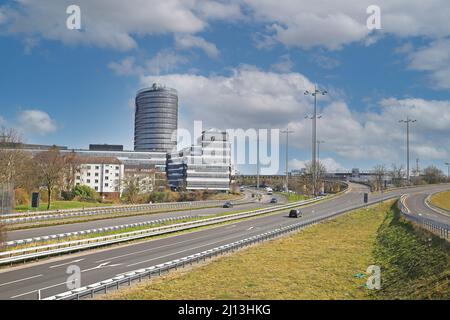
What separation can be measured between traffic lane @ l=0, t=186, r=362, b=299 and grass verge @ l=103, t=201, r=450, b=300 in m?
3.78

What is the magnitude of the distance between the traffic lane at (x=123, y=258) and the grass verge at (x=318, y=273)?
12.4 ft

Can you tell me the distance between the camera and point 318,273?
1106 inches

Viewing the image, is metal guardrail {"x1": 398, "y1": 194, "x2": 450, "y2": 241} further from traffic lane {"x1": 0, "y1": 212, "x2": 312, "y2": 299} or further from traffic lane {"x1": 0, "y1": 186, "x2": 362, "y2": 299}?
traffic lane {"x1": 0, "y1": 212, "x2": 312, "y2": 299}

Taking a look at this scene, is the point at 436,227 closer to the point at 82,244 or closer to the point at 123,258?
the point at 123,258

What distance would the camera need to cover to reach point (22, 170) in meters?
77.8

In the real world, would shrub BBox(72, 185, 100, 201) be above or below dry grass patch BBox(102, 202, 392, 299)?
above

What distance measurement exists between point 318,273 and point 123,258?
13947 millimetres

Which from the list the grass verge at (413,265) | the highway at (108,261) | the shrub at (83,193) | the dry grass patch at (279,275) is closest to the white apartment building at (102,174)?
the shrub at (83,193)

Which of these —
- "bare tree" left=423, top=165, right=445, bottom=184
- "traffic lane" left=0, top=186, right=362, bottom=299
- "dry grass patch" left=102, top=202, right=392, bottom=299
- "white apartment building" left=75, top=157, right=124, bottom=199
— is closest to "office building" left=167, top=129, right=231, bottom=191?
"white apartment building" left=75, top=157, right=124, bottom=199

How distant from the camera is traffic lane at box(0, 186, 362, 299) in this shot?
2333 centimetres

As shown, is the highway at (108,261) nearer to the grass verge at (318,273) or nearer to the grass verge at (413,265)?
the grass verge at (318,273)

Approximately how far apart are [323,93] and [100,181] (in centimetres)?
9857
